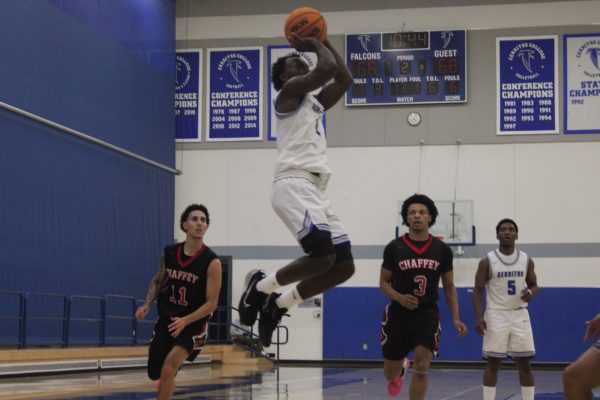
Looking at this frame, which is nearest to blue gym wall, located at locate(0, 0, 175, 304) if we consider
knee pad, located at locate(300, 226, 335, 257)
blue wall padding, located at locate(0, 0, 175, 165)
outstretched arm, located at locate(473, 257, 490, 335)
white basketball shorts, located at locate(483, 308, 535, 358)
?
blue wall padding, located at locate(0, 0, 175, 165)

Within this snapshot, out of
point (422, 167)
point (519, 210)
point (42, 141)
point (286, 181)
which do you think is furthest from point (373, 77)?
point (286, 181)

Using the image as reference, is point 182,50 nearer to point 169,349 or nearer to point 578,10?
point 578,10

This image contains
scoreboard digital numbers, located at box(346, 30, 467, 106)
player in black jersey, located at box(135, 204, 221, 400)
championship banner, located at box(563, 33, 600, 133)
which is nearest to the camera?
player in black jersey, located at box(135, 204, 221, 400)

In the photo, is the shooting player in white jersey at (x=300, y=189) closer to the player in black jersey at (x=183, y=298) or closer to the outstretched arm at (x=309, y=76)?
the outstretched arm at (x=309, y=76)

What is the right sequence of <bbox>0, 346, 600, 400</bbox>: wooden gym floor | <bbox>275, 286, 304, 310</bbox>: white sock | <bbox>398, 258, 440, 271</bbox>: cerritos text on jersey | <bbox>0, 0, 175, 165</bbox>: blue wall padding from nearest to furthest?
<bbox>275, 286, 304, 310</bbox>: white sock
<bbox>398, 258, 440, 271</bbox>: cerritos text on jersey
<bbox>0, 346, 600, 400</bbox>: wooden gym floor
<bbox>0, 0, 175, 165</bbox>: blue wall padding

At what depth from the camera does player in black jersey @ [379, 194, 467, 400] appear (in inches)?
330

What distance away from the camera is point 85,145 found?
786 inches

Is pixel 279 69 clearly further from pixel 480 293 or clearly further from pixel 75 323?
pixel 75 323

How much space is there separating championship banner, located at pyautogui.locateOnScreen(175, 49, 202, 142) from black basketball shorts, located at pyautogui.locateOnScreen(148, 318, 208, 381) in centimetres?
1776

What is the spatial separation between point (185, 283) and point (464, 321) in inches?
630

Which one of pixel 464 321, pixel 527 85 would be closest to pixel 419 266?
pixel 464 321

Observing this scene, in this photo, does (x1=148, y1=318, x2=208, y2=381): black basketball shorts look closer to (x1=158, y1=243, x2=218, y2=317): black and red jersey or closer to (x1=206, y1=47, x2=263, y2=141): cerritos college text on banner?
(x1=158, y1=243, x2=218, y2=317): black and red jersey

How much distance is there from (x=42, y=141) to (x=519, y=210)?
39.4ft

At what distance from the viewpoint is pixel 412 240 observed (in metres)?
8.68
